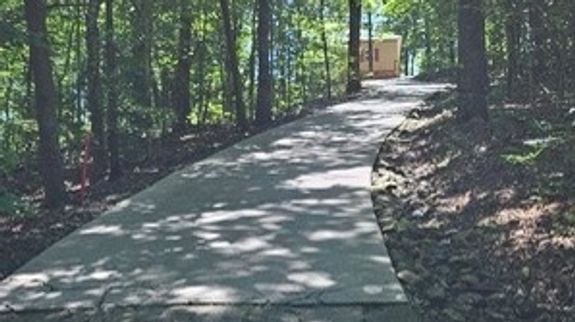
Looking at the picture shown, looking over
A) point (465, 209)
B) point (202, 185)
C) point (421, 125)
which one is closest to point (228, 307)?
point (465, 209)

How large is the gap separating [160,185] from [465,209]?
468cm

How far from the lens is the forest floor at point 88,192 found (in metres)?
Answer: 8.27

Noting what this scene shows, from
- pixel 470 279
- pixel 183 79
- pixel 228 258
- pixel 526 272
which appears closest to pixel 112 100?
pixel 183 79

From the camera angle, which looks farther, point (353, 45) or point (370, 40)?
point (370, 40)

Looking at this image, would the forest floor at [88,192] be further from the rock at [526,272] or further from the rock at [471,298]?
the rock at [526,272]

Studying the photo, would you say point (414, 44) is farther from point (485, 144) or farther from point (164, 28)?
point (485, 144)

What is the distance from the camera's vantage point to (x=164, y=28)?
17.0 meters

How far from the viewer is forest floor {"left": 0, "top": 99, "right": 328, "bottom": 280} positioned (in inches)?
325

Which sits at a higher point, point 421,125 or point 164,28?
point 164,28

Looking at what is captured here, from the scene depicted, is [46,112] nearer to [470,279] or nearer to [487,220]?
[487,220]

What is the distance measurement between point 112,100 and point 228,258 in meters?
7.80

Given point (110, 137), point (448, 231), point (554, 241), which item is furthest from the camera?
point (110, 137)

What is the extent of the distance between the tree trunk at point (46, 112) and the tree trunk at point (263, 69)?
7907mm

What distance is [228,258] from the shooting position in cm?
703
